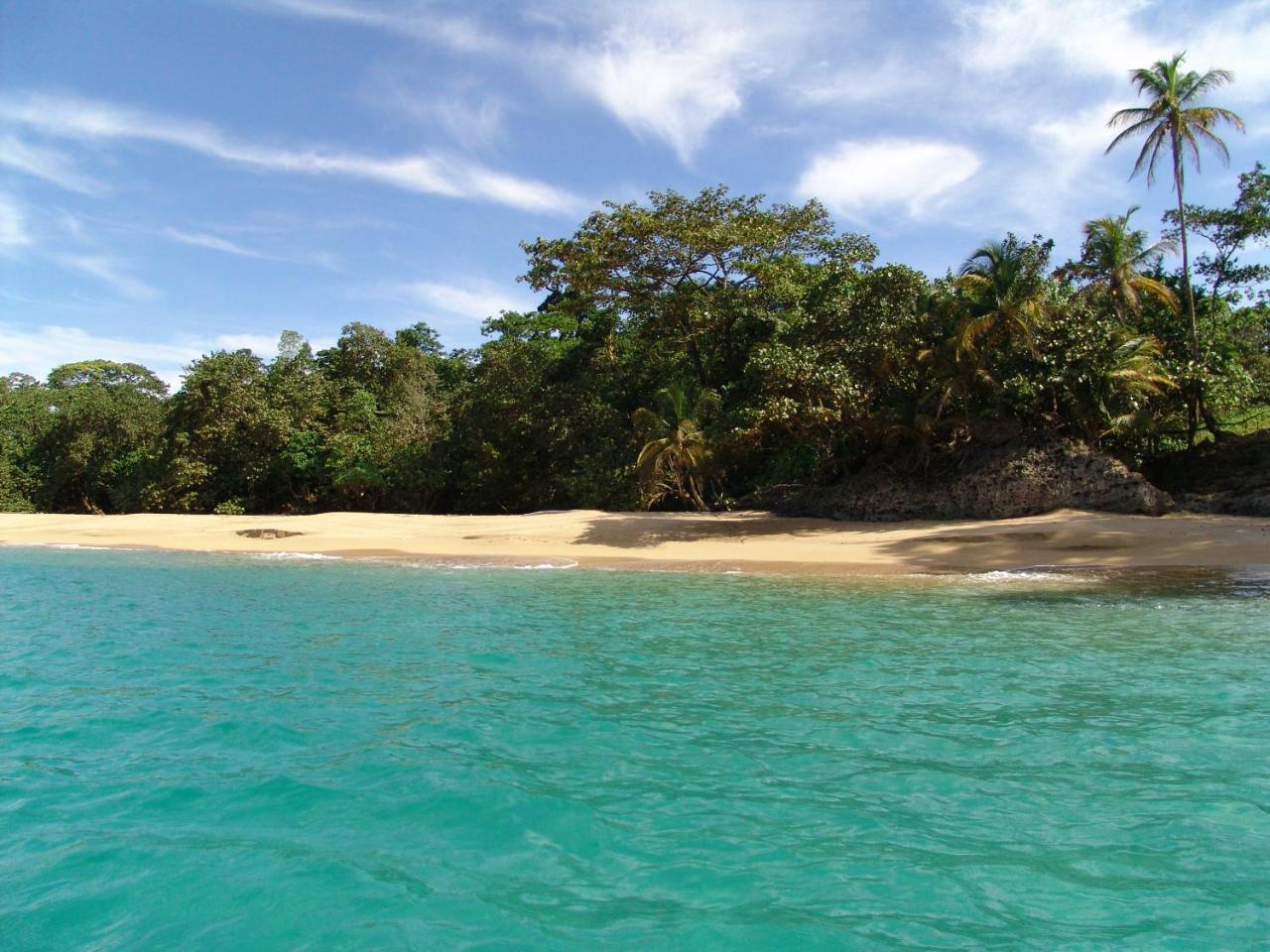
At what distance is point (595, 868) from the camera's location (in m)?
4.33

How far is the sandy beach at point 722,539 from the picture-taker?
17.5m

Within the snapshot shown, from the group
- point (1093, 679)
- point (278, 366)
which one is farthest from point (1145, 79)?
point (278, 366)

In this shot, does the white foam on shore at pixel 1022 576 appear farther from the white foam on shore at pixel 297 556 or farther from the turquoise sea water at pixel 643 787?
the white foam on shore at pixel 297 556

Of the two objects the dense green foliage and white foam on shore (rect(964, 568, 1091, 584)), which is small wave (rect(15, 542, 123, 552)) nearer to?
the dense green foliage

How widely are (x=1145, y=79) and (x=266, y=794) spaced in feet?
97.0

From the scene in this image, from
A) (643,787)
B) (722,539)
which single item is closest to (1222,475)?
(722,539)

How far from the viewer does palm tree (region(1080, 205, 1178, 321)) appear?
23.3m

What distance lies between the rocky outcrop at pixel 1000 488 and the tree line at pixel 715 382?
2.98 ft

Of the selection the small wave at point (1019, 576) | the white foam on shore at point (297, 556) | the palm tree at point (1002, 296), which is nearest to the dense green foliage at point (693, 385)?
the palm tree at point (1002, 296)

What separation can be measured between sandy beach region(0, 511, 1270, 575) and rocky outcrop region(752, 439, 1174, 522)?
72 centimetres

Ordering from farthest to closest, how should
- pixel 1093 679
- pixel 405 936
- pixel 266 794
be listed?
pixel 1093 679 < pixel 266 794 < pixel 405 936

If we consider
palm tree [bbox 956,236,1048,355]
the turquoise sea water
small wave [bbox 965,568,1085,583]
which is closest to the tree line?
palm tree [bbox 956,236,1048,355]

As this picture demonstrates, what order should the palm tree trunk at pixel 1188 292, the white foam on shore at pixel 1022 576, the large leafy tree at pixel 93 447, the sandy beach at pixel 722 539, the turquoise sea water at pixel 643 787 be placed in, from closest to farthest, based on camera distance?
1. the turquoise sea water at pixel 643 787
2. the white foam on shore at pixel 1022 576
3. the sandy beach at pixel 722 539
4. the palm tree trunk at pixel 1188 292
5. the large leafy tree at pixel 93 447

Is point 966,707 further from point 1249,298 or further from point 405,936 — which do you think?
point 1249,298
